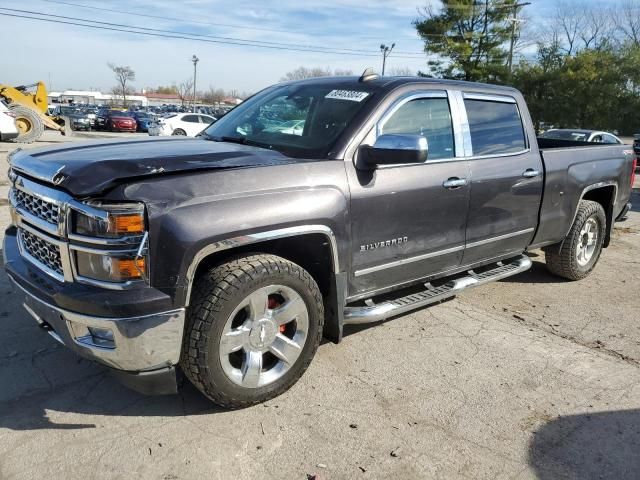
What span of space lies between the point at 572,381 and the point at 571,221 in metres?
2.21

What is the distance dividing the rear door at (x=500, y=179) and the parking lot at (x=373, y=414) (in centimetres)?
76

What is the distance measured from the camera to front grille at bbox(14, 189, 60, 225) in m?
2.67

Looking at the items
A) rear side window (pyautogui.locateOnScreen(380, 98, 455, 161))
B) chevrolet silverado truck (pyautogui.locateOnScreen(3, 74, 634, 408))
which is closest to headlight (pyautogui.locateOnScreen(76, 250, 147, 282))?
chevrolet silverado truck (pyautogui.locateOnScreen(3, 74, 634, 408))

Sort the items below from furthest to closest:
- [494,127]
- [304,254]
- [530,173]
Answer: [530,173], [494,127], [304,254]

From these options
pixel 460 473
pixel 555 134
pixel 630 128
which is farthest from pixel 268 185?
pixel 630 128

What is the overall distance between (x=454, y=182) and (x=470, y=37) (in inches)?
1332

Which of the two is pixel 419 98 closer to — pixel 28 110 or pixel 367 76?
pixel 367 76

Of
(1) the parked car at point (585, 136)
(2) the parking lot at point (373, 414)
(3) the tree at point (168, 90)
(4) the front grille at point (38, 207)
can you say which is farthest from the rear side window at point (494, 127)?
(3) the tree at point (168, 90)

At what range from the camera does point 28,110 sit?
1983cm

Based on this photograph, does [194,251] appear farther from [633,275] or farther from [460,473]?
[633,275]

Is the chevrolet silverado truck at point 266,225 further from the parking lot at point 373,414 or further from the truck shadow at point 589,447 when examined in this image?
the truck shadow at point 589,447

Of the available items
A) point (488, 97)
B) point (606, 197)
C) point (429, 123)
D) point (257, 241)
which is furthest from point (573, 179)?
point (257, 241)

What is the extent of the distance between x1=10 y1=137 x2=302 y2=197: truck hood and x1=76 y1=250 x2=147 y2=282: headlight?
30 centimetres

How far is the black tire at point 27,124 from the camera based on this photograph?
64.9ft
